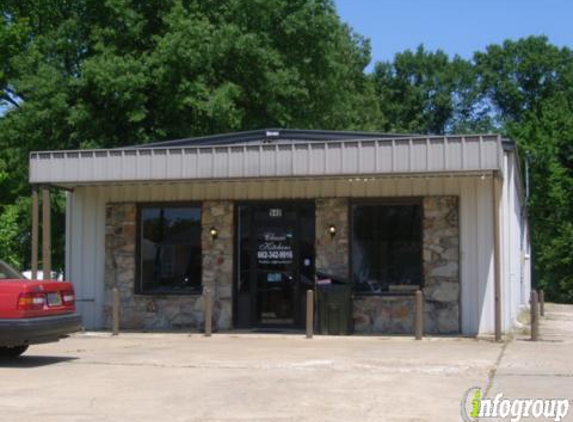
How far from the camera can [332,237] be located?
17250 millimetres

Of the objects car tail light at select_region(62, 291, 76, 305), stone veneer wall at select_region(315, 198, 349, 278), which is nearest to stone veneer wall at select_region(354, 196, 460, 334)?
stone veneer wall at select_region(315, 198, 349, 278)

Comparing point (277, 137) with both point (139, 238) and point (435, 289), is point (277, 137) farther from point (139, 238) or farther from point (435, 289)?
point (435, 289)

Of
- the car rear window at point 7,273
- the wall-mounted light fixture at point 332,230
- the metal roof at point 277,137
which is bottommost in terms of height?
the car rear window at point 7,273

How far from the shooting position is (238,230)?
58.6ft

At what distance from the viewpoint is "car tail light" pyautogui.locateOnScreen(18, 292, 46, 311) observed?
11.7 m

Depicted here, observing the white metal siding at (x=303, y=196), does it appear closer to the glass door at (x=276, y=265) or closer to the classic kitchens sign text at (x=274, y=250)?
the glass door at (x=276, y=265)

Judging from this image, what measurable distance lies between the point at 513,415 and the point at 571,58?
45990 millimetres

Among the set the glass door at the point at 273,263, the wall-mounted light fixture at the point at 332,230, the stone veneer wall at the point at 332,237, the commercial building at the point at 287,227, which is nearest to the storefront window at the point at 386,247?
the commercial building at the point at 287,227

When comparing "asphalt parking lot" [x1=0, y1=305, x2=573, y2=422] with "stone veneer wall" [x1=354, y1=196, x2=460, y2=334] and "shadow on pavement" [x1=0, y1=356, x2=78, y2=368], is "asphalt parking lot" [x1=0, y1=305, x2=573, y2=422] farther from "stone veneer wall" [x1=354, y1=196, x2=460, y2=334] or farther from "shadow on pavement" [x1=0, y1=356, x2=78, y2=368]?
"stone veneer wall" [x1=354, y1=196, x2=460, y2=334]

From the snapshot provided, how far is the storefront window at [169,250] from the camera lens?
18.1 meters

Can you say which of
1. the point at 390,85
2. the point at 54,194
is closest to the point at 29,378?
the point at 54,194

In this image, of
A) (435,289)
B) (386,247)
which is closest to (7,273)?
(386,247)

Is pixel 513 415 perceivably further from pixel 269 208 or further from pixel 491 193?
pixel 269 208

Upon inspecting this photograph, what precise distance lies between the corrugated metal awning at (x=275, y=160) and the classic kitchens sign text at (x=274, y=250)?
90.1 inches
